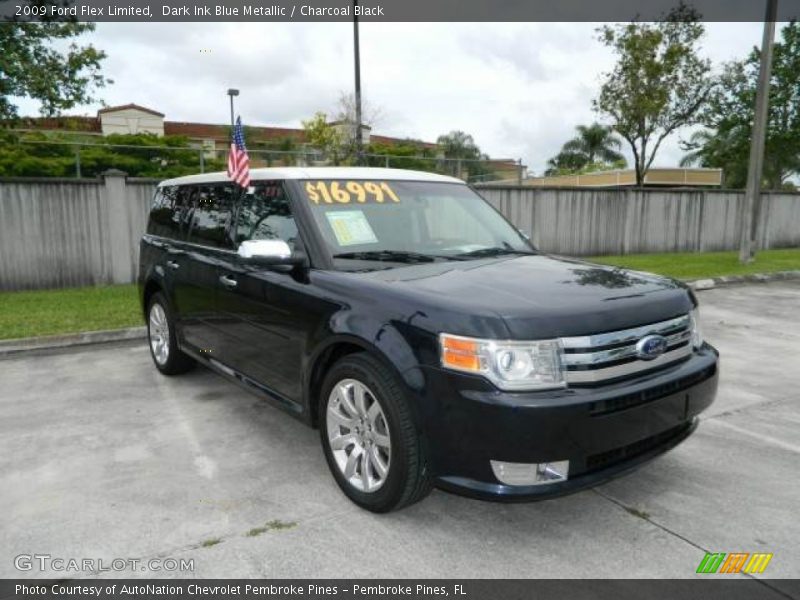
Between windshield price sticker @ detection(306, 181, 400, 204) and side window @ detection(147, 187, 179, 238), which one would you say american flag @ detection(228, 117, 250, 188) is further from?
side window @ detection(147, 187, 179, 238)

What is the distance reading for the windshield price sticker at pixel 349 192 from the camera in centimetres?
398

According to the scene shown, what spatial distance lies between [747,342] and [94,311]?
8.58 m

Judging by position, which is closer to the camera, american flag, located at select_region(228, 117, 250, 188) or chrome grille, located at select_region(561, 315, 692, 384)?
chrome grille, located at select_region(561, 315, 692, 384)

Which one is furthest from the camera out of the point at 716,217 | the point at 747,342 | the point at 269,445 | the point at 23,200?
the point at 716,217

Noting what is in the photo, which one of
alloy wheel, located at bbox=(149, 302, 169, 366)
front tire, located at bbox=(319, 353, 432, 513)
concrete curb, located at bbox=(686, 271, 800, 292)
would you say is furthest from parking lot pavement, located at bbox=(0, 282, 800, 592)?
concrete curb, located at bbox=(686, 271, 800, 292)

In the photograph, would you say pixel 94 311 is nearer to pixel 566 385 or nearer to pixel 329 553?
pixel 329 553

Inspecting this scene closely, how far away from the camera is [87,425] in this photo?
4.64 meters

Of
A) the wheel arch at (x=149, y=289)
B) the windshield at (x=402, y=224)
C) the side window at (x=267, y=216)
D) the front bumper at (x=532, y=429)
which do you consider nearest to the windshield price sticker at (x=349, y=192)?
the windshield at (x=402, y=224)

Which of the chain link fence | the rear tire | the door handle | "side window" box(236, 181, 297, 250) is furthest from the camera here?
the chain link fence

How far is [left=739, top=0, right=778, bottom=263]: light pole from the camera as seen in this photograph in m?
14.2

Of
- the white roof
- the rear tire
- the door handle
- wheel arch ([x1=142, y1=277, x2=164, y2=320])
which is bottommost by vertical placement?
the rear tire

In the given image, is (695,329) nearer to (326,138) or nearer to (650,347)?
(650,347)

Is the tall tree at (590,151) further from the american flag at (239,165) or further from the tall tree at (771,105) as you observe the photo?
the american flag at (239,165)
